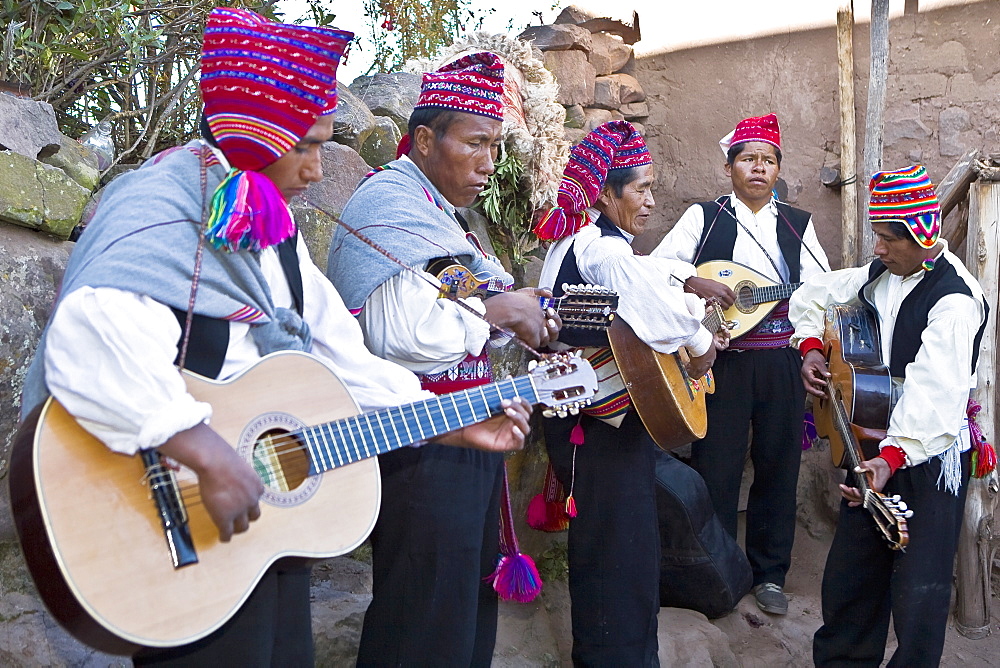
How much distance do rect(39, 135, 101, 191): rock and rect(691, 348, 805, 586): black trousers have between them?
3098mm

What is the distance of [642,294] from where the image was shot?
133 inches

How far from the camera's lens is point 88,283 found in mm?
1696

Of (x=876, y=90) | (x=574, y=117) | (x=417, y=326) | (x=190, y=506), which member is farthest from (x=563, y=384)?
(x=876, y=90)

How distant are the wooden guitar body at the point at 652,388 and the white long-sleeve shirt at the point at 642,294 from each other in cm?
5

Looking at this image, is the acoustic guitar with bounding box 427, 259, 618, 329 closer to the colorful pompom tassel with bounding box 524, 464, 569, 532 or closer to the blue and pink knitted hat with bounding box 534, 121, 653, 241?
the blue and pink knitted hat with bounding box 534, 121, 653, 241

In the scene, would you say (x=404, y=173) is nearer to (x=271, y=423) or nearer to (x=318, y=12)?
(x=271, y=423)

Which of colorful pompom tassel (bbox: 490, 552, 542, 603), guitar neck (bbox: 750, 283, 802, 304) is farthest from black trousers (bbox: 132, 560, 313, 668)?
guitar neck (bbox: 750, 283, 802, 304)

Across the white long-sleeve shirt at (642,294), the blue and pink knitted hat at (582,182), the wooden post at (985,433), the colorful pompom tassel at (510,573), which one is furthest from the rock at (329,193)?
the wooden post at (985,433)

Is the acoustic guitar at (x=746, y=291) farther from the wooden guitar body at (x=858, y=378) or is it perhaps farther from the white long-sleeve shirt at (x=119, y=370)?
the white long-sleeve shirt at (x=119, y=370)

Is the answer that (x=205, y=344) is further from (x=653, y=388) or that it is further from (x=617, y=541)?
(x=617, y=541)

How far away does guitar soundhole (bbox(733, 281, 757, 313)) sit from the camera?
4898mm

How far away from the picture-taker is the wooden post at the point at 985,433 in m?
4.76

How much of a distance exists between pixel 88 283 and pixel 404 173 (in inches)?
48.6

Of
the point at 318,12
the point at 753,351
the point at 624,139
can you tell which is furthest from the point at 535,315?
the point at 318,12
